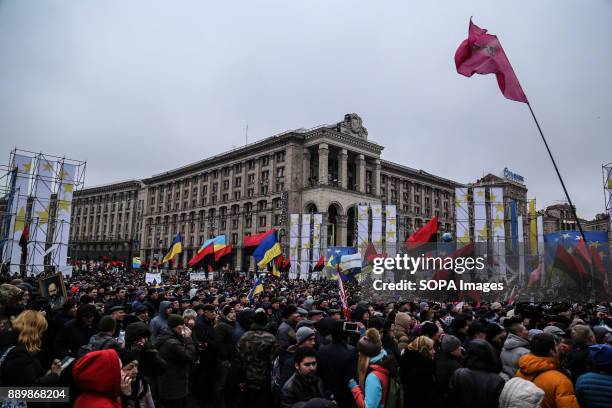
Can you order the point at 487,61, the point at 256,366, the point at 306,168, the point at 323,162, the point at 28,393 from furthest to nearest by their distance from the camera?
the point at 306,168
the point at 323,162
the point at 487,61
the point at 256,366
the point at 28,393

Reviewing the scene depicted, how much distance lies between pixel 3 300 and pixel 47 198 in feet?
93.9

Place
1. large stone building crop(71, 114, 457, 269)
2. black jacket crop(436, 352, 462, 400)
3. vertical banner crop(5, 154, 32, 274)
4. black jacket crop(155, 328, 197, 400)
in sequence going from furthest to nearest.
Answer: large stone building crop(71, 114, 457, 269)
vertical banner crop(5, 154, 32, 274)
black jacket crop(155, 328, 197, 400)
black jacket crop(436, 352, 462, 400)

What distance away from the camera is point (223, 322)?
8203 mm

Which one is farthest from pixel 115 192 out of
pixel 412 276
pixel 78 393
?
pixel 78 393

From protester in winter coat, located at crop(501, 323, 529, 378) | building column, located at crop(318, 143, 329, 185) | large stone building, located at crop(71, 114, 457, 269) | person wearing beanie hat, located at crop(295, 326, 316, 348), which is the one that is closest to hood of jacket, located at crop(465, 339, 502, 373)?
protester in winter coat, located at crop(501, 323, 529, 378)

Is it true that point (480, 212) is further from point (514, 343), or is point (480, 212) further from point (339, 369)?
point (339, 369)

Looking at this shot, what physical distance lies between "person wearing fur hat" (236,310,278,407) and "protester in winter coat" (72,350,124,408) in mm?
2026

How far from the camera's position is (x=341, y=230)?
5928 centimetres

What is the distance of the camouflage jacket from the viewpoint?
521cm

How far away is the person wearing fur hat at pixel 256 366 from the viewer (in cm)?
521

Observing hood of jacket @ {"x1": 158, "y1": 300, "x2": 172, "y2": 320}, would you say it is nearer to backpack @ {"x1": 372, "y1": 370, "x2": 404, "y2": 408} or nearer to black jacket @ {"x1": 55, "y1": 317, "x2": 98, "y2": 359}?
black jacket @ {"x1": 55, "y1": 317, "x2": 98, "y2": 359}

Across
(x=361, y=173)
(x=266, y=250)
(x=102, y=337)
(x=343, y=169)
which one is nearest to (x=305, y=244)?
(x=343, y=169)

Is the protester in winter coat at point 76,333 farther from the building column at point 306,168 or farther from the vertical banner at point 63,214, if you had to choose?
the building column at point 306,168

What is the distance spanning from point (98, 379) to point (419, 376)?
11.5 ft
